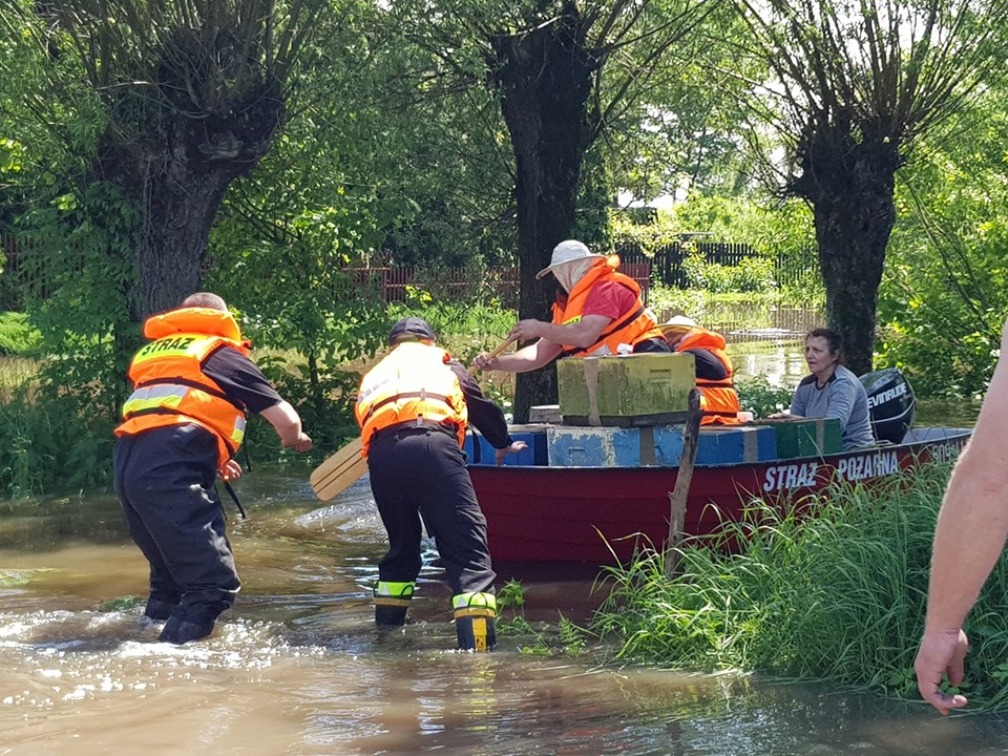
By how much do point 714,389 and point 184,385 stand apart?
3.88 m

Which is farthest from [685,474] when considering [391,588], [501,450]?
[391,588]

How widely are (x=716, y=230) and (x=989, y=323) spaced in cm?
2882

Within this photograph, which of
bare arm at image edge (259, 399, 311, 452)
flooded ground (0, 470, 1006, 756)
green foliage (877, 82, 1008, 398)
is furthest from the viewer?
green foliage (877, 82, 1008, 398)

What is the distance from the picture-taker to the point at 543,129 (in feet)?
45.8

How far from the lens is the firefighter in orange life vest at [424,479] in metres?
7.05

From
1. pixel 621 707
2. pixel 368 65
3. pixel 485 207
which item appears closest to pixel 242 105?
pixel 368 65

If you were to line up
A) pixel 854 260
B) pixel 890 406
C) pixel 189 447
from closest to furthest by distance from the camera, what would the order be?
pixel 189 447 → pixel 890 406 → pixel 854 260

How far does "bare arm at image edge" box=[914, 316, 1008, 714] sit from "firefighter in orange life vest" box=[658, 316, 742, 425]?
22.6 ft

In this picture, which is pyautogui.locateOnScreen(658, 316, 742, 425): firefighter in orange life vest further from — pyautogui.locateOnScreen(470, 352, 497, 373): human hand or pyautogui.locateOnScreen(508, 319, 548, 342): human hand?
pyautogui.locateOnScreen(470, 352, 497, 373): human hand

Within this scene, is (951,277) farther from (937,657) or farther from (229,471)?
(937,657)

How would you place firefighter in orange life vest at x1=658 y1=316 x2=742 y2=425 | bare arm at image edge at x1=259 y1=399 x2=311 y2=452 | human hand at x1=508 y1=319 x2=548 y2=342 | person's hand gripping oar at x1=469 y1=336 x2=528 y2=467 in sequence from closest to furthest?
1. bare arm at image edge at x1=259 y1=399 x2=311 y2=452
2. person's hand gripping oar at x1=469 y1=336 x2=528 y2=467
3. human hand at x1=508 y1=319 x2=548 y2=342
4. firefighter in orange life vest at x1=658 y1=316 x2=742 y2=425

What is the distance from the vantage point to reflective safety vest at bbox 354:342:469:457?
727 cm

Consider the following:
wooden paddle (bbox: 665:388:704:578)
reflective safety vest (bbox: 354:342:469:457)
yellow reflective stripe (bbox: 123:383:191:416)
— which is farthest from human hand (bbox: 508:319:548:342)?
yellow reflective stripe (bbox: 123:383:191:416)

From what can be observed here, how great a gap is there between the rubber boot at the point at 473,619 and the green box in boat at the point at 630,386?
204 cm
